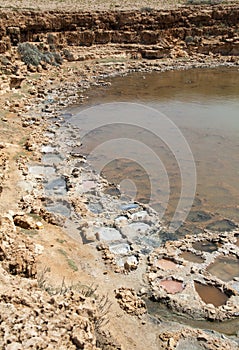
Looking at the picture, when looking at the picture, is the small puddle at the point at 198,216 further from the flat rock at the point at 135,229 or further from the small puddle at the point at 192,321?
the small puddle at the point at 192,321

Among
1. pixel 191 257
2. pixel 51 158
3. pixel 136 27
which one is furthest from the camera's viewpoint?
pixel 136 27

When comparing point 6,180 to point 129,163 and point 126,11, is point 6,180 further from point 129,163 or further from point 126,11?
point 126,11

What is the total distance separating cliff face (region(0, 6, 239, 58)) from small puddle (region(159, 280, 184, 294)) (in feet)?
81.7

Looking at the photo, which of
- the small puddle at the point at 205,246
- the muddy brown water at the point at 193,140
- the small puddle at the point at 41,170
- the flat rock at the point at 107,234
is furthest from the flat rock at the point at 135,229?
the small puddle at the point at 41,170

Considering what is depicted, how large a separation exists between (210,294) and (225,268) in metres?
0.79

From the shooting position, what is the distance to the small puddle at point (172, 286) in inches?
271

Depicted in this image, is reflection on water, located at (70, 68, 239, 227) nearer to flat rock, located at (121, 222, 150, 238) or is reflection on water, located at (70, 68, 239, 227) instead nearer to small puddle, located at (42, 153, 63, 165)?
flat rock, located at (121, 222, 150, 238)

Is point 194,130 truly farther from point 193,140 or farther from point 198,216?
point 198,216

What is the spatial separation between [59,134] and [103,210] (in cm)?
596

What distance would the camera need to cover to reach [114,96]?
20984 mm

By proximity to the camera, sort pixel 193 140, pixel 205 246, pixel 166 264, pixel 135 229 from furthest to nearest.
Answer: pixel 193 140
pixel 135 229
pixel 205 246
pixel 166 264

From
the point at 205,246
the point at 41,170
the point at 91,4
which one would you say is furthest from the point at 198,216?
the point at 91,4

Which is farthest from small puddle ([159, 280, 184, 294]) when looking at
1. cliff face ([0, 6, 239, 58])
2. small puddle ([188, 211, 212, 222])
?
cliff face ([0, 6, 239, 58])

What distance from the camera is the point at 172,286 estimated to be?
22.9ft
